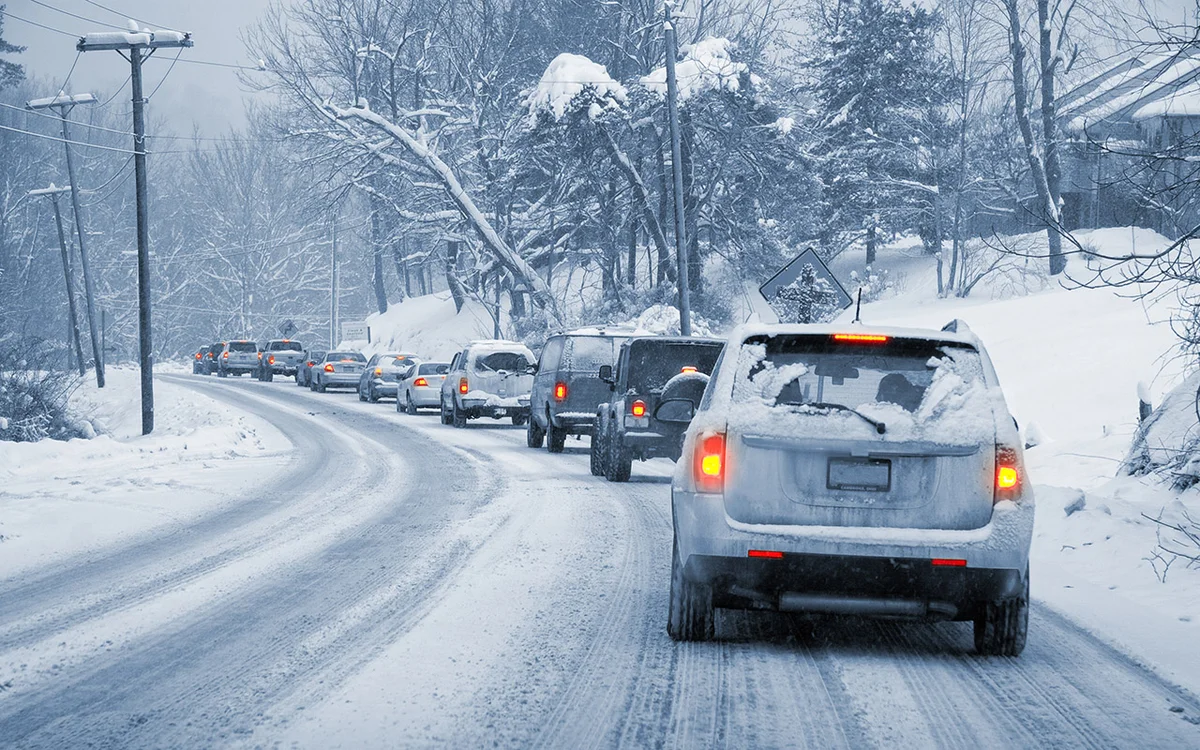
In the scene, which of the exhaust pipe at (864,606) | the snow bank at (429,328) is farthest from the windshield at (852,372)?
the snow bank at (429,328)

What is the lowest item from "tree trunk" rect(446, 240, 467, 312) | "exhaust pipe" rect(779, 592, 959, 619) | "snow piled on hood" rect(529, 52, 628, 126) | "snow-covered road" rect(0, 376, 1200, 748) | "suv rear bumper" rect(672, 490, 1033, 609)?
"snow-covered road" rect(0, 376, 1200, 748)

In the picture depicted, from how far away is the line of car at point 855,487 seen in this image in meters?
6.57

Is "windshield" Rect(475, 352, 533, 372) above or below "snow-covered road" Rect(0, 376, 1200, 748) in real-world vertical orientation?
above

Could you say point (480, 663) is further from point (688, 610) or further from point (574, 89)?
point (574, 89)

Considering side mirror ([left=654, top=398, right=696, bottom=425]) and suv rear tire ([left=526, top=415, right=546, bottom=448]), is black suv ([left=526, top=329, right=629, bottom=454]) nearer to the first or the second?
suv rear tire ([left=526, top=415, right=546, bottom=448])

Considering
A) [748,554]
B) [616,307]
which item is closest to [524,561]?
[748,554]

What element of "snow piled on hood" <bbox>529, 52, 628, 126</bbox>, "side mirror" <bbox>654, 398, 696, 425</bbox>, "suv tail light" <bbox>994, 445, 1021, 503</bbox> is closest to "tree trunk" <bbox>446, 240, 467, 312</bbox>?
"snow piled on hood" <bbox>529, 52, 628, 126</bbox>

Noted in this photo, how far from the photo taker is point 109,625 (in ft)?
24.9

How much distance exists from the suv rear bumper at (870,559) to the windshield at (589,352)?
14859 millimetres

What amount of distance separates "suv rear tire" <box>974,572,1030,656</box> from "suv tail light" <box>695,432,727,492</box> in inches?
58.8

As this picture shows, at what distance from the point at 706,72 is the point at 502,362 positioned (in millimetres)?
15069

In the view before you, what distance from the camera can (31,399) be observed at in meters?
31.1

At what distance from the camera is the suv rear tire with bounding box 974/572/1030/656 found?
273 inches

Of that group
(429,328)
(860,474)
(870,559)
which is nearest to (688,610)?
(870,559)
